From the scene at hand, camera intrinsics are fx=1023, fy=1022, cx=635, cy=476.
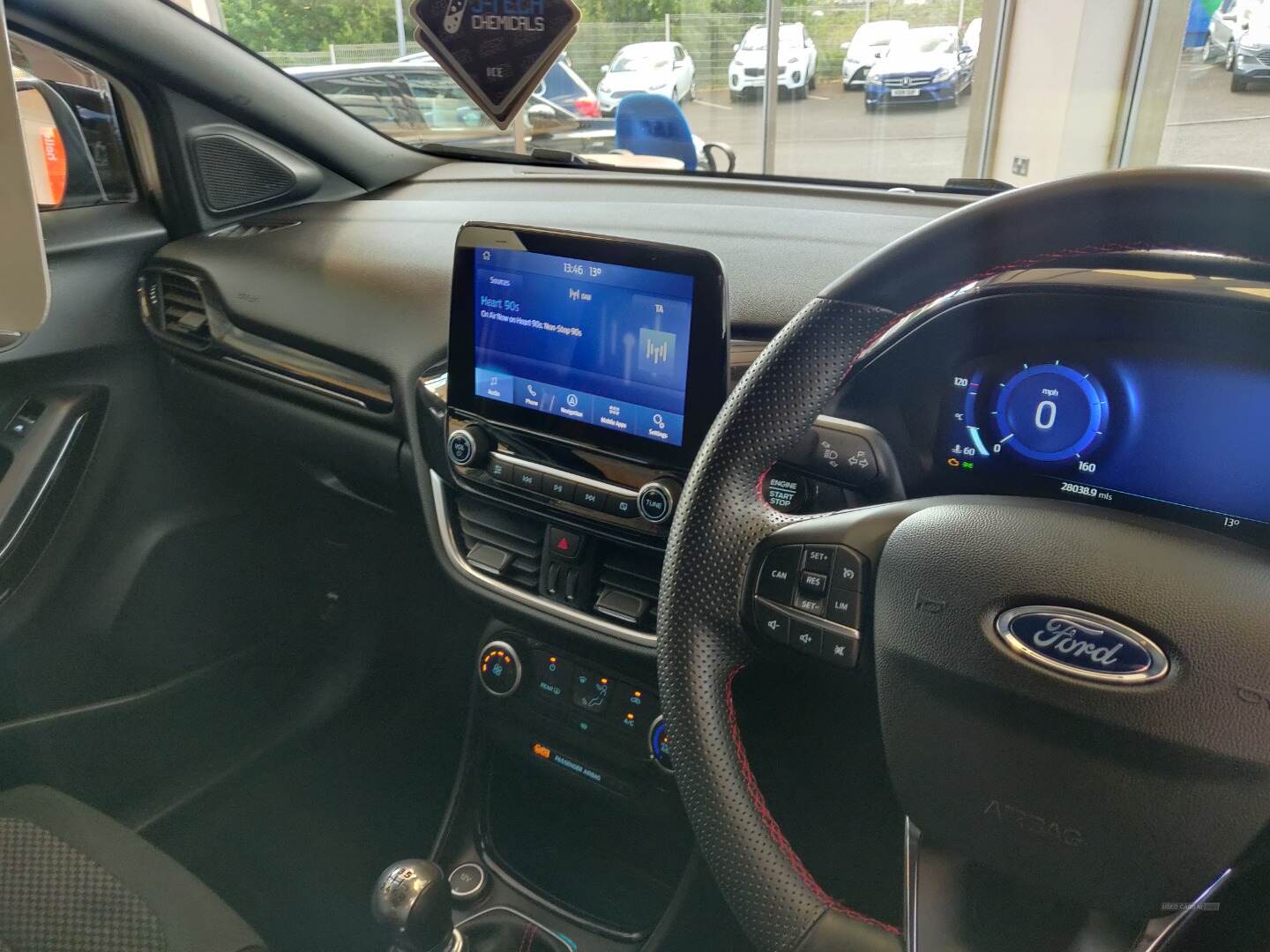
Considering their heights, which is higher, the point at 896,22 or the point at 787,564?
the point at 896,22

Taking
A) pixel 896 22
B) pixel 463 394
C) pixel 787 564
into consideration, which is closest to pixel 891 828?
pixel 787 564

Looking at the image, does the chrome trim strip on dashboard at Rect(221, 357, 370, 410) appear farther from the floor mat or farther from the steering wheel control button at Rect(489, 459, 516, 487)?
the floor mat

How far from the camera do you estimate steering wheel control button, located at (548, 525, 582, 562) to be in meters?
1.18

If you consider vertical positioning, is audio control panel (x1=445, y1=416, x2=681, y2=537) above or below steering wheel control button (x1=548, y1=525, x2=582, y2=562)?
Answer: above

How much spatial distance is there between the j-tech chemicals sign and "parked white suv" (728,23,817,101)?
0.56 metres

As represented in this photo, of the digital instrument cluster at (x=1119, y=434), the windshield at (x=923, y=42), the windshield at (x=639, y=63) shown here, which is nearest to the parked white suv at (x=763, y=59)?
the windshield at (x=639, y=63)

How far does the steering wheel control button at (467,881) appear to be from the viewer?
148 cm

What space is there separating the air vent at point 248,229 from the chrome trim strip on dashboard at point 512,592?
0.64 metres

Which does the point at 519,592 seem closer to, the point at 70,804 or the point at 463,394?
the point at 463,394

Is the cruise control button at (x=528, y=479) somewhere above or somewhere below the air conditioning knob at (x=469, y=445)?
below

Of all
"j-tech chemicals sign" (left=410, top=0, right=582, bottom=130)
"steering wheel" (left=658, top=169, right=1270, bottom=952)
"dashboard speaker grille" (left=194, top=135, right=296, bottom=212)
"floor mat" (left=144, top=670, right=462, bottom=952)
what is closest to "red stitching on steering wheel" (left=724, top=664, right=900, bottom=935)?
"steering wheel" (left=658, top=169, right=1270, bottom=952)

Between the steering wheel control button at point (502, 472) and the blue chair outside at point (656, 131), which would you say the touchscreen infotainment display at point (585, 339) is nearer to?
the steering wheel control button at point (502, 472)

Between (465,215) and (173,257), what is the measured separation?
513 millimetres

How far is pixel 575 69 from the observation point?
1257mm
